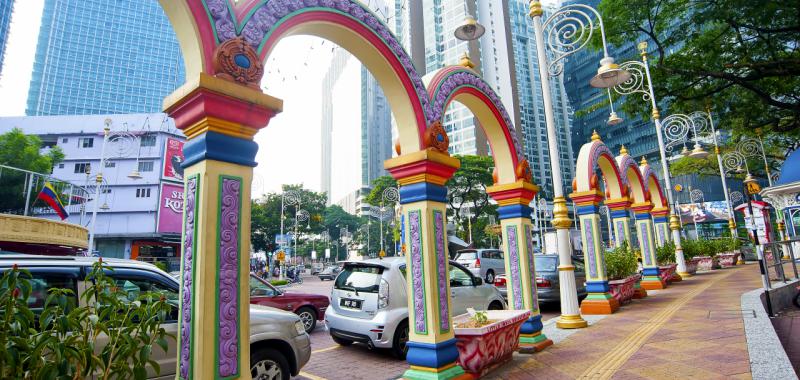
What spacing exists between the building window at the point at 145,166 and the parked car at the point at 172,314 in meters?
29.2

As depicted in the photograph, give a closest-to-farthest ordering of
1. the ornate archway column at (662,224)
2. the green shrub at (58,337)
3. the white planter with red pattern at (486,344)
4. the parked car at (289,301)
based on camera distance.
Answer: the green shrub at (58,337), the white planter with red pattern at (486,344), the parked car at (289,301), the ornate archway column at (662,224)

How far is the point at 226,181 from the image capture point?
9.01ft

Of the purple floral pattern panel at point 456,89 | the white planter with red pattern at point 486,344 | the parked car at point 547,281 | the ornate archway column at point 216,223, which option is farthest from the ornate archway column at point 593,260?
the ornate archway column at point 216,223

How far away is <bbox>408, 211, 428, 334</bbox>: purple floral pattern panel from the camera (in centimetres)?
432

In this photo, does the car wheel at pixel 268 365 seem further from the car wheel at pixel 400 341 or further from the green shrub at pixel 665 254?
the green shrub at pixel 665 254

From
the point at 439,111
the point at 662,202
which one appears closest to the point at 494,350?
the point at 439,111

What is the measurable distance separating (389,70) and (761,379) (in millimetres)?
4260

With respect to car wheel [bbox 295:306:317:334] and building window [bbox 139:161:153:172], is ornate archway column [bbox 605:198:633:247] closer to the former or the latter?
car wheel [bbox 295:306:317:334]

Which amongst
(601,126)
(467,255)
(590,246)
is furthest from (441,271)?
(601,126)

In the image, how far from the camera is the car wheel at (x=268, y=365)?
159 inches

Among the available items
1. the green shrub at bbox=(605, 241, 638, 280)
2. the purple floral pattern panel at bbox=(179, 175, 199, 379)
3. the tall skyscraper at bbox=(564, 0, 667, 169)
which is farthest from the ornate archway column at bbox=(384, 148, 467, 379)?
the tall skyscraper at bbox=(564, 0, 667, 169)

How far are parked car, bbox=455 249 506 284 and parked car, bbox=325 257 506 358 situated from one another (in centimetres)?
1026

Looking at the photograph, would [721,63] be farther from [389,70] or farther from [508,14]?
[508,14]

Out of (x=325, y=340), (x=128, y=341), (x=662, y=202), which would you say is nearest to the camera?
(x=128, y=341)
